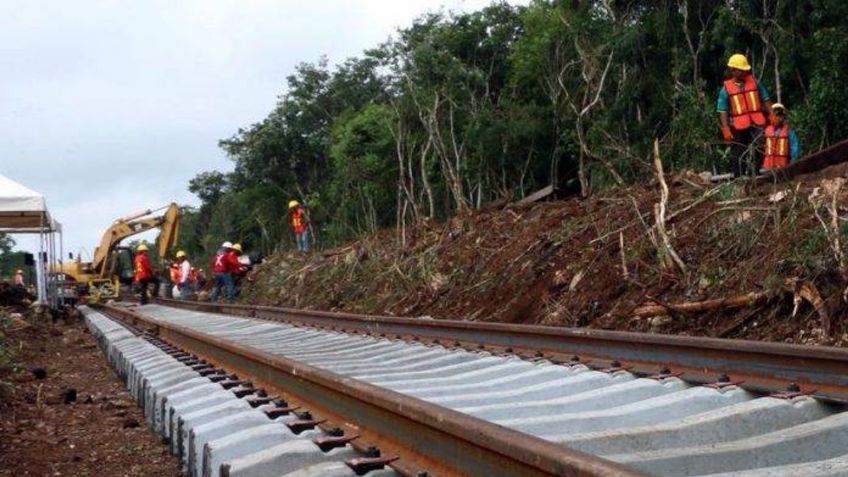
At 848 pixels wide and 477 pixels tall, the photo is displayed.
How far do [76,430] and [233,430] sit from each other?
2507 millimetres

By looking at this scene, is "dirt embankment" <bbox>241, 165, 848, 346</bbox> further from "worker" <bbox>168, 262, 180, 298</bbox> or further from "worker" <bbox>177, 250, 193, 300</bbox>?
"worker" <bbox>168, 262, 180, 298</bbox>

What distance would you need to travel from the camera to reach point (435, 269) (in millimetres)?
13617

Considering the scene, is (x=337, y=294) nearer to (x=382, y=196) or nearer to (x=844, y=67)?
(x=844, y=67)

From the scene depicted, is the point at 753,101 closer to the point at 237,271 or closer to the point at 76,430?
the point at 76,430

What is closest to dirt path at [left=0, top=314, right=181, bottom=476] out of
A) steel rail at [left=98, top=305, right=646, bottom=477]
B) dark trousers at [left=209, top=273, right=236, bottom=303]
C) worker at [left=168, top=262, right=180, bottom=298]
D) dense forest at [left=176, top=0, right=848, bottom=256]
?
steel rail at [left=98, top=305, right=646, bottom=477]

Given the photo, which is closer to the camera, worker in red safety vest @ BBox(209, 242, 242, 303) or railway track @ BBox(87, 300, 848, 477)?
railway track @ BBox(87, 300, 848, 477)

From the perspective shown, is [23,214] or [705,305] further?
[23,214]

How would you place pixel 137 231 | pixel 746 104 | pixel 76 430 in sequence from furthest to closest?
pixel 137 231 < pixel 746 104 < pixel 76 430

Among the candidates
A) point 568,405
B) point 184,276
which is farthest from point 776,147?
point 184,276

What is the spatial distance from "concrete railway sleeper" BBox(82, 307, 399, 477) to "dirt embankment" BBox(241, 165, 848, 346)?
3.56 meters

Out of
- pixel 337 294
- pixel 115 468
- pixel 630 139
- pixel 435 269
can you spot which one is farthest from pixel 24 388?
pixel 630 139

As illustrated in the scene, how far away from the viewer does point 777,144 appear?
1060cm

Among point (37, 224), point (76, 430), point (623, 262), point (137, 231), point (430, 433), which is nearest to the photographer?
point (430, 433)

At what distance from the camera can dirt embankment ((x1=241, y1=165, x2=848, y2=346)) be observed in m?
6.91
